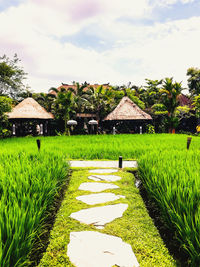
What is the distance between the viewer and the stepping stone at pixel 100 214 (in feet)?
6.51

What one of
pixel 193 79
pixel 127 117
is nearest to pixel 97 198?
pixel 127 117

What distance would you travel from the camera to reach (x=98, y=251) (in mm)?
→ 1526

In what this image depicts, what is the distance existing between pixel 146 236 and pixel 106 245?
384 millimetres

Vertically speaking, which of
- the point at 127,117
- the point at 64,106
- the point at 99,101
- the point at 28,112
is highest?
the point at 99,101

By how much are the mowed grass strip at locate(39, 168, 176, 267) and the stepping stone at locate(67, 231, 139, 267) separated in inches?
1.9

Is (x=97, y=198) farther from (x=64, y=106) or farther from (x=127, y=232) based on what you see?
(x=64, y=106)

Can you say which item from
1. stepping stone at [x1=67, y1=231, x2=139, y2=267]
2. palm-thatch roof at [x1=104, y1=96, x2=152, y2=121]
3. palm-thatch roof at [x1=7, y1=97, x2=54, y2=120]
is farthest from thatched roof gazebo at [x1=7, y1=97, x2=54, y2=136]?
stepping stone at [x1=67, y1=231, x2=139, y2=267]

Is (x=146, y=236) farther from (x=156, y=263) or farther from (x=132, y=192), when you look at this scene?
(x=132, y=192)

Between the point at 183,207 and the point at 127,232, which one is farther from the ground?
the point at 183,207

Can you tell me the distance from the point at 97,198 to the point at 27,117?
15716 millimetres

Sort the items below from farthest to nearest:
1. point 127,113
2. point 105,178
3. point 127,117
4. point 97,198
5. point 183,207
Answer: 1. point 127,113
2. point 127,117
3. point 105,178
4. point 97,198
5. point 183,207

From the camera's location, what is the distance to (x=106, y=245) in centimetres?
161

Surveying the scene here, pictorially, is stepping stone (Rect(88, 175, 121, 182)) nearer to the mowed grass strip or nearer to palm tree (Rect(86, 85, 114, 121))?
the mowed grass strip

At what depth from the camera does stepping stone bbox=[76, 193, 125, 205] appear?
2439mm
